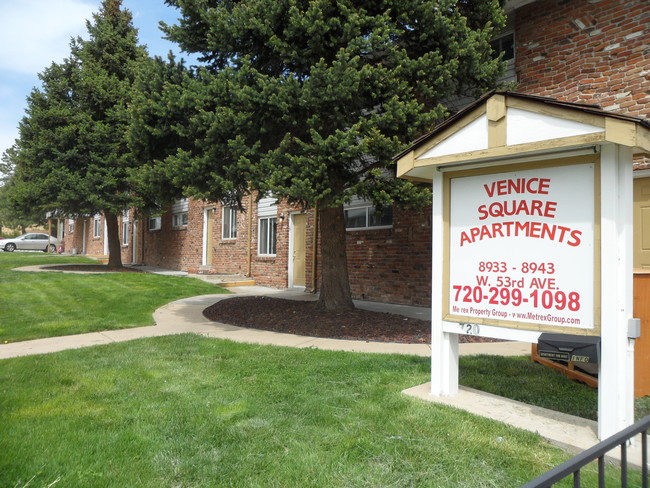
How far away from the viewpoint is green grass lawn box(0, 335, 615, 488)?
2865 mm

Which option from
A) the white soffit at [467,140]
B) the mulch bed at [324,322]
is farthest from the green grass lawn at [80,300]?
the white soffit at [467,140]

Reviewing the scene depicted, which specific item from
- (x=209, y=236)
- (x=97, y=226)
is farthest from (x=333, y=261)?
(x=97, y=226)

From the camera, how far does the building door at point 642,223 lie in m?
7.10

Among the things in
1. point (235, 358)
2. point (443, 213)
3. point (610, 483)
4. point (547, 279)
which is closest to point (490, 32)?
point (443, 213)

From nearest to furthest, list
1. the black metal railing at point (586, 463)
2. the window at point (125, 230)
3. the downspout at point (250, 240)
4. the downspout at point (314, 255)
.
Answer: the black metal railing at point (586, 463)
the downspout at point (314, 255)
the downspout at point (250, 240)
the window at point (125, 230)

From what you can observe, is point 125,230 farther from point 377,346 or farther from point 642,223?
point 642,223

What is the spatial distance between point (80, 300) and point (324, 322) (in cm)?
626

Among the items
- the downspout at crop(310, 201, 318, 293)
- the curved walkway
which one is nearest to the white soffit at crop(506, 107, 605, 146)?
→ the curved walkway

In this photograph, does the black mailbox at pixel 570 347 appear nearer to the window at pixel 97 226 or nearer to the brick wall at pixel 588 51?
the brick wall at pixel 588 51

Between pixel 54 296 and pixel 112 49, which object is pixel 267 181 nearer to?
pixel 54 296

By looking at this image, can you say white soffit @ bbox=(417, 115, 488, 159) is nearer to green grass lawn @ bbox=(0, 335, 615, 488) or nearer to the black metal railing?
green grass lawn @ bbox=(0, 335, 615, 488)

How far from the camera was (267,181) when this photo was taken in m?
6.54

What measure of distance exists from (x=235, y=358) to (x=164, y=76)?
16.6 feet

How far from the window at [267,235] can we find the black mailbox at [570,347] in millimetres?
12721
